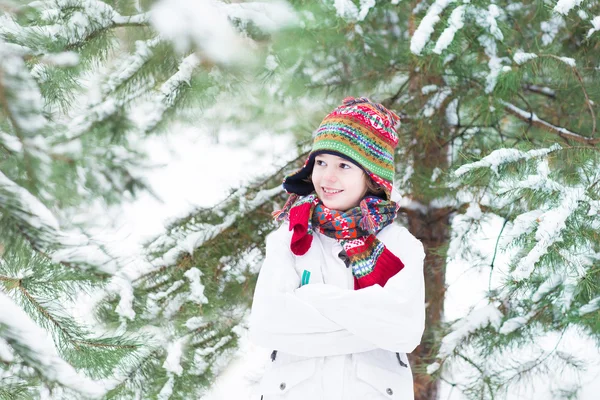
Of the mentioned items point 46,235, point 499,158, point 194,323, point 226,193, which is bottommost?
point 46,235

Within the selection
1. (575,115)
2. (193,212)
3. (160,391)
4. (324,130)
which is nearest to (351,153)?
(324,130)

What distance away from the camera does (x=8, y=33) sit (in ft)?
5.33

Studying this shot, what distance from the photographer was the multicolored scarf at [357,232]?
1.80m

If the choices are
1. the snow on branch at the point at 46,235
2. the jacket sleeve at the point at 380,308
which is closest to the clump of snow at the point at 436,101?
the jacket sleeve at the point at 380,308

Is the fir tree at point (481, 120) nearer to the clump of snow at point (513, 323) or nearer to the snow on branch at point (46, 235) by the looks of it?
the clump of snow at point (513, 323)

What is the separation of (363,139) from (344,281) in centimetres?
43

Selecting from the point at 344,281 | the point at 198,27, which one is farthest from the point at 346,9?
the point at 344,281

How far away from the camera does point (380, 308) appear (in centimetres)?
166

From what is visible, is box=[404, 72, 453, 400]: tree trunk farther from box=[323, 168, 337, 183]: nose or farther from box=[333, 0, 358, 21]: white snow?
box=[323, 168, 337, 183]: nose

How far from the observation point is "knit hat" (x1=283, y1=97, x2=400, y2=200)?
1857 millimetres

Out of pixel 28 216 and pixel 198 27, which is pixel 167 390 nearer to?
pixel 198 27

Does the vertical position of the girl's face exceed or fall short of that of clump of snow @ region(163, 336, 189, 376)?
it exceeds it

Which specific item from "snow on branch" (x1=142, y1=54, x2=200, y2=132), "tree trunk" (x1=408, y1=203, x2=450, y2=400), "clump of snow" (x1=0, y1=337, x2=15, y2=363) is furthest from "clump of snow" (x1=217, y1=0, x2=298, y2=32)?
"clump of snow" (x1=0, y1=337, x2=15, y2=363)

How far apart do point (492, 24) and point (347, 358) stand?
1.36m
